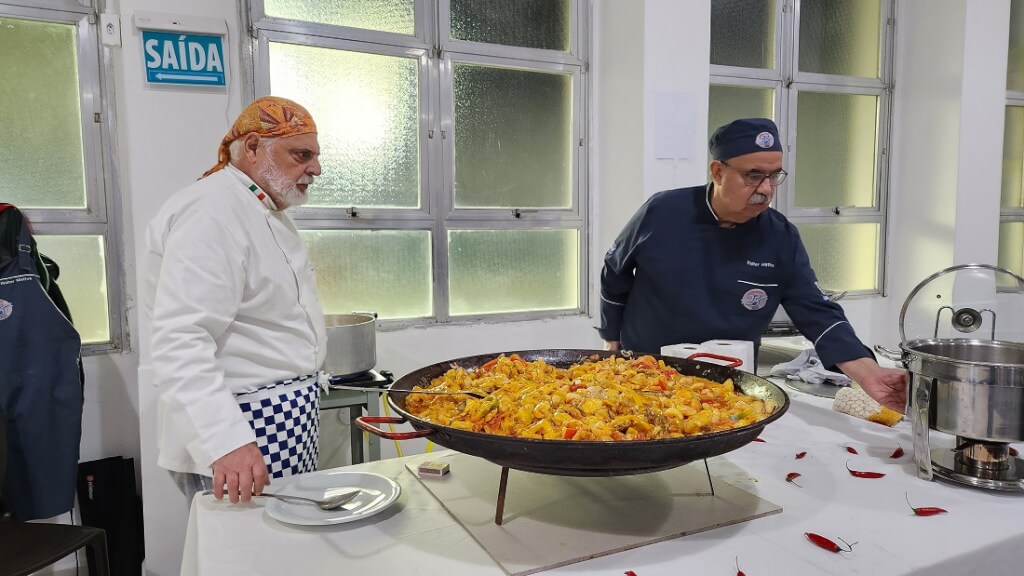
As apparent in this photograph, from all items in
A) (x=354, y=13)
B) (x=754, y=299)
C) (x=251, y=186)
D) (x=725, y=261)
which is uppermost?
(x=354, y=13)

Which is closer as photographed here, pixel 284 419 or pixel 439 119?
pixel 284 419

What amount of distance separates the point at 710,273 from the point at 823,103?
273 centimetres

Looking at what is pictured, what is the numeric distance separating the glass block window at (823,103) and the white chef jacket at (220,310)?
293cm

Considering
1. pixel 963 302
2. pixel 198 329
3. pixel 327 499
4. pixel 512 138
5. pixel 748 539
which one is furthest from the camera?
pixel 512 138

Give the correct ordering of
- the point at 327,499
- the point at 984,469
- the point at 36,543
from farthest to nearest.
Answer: the point at 36,543, the point at 984,469, the point at 327,499

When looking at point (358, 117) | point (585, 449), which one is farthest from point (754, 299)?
point (358, 117)

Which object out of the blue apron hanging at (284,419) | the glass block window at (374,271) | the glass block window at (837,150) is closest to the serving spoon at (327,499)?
the blue apron hanging at (284,419)

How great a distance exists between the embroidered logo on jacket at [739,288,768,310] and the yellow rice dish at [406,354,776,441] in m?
0.72

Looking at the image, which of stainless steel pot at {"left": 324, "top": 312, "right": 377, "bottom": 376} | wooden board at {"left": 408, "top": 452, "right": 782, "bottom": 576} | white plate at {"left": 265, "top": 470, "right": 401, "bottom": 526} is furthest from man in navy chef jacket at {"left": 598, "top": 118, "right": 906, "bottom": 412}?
white plate at {"left": 265, "top": 470, "right": 401, "bottom": 526}

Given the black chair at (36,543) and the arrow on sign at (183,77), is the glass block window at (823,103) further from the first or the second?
the black chair at (36,543)

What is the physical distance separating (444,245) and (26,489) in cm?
194

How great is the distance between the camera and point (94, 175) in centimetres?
287

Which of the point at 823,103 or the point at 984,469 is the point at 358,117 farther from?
the point at 823,103

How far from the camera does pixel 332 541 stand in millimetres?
1142
